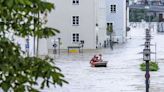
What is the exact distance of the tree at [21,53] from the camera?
4.59 m

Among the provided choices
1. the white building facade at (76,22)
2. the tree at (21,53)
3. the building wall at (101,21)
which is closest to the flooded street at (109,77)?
the white building facade at (76,22)

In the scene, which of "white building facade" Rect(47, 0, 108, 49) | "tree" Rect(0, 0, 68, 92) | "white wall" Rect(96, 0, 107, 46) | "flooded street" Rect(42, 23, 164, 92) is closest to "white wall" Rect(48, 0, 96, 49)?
"white building facade" Rect(47, 0, 108, 49)

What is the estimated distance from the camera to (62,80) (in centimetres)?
486

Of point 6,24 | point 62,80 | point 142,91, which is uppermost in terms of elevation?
point 6,24

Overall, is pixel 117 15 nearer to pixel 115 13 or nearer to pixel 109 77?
pixel 115 13

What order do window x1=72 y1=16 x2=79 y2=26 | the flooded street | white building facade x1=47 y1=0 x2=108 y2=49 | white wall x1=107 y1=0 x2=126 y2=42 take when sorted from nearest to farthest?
the flooded street < white building facade x1=47 y1=0 x2=108 y2=49 < window x1=72 y1=16 x2=79 y2=26 < white wall x1=107 y1=0 x2=126 y2=42

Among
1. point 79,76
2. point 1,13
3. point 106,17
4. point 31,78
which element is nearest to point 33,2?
point 1,13

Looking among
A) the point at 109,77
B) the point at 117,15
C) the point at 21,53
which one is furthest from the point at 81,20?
the point at 21,53

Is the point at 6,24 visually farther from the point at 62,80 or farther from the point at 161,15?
the point at 161,15

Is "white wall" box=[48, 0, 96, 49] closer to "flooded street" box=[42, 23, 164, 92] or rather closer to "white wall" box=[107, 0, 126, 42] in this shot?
"white wall" box=[107, 0, 126, 42]

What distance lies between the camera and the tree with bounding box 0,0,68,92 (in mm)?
4586

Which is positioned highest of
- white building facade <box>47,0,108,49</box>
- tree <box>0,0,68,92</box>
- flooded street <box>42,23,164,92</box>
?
white building facade <box>47,0,108,49</box>

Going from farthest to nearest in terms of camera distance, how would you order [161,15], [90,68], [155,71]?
[161,15] < [90,68] < [155,71]

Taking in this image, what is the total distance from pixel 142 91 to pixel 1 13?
23572mm
